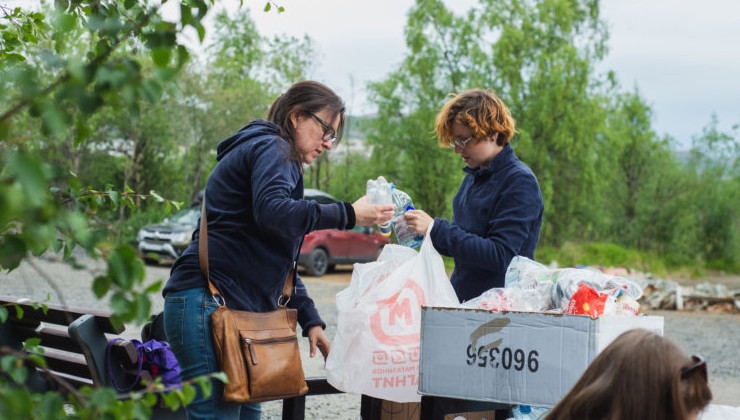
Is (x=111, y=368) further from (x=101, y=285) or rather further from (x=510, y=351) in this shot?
(x=101, y=285)

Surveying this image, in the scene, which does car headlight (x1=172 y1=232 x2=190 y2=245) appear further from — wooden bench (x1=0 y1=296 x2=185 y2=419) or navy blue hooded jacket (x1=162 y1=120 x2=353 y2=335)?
navy blue hooded jacket (x1=162 y1=120 x2=353 y2=335)

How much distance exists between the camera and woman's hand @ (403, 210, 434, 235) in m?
2.87

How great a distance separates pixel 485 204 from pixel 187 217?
50.9ft

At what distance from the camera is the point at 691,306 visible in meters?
14.7

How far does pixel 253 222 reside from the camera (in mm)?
2439

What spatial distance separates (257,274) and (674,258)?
25.9 meters

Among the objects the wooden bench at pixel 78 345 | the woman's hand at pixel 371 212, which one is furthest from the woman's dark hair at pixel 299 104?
the wooden bench at pixel 78 345

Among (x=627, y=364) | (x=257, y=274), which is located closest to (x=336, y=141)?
(x=257, y=274)

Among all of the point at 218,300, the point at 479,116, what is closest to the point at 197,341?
the point at 218,300

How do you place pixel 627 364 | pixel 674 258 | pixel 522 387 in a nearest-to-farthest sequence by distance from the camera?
pixel 627 364 < pixel 522 387 < pixel 674 258

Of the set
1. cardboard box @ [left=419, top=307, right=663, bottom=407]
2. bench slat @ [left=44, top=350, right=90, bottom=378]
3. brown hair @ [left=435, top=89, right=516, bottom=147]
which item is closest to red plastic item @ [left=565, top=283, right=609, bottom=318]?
cardboard box @ [left=419, top=307, right=663, bottom=407]

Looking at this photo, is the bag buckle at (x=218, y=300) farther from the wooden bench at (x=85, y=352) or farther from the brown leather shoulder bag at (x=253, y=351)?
the wooden bench at (x=85, y=352)

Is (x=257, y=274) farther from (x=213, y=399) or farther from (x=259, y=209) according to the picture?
(x=213, y=399)

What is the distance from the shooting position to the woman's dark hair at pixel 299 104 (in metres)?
2.53
